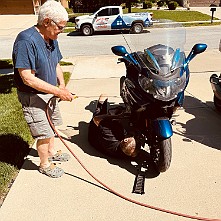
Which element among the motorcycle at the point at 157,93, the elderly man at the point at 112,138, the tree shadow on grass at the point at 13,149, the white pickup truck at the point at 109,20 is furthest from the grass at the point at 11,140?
the white pickup truck at the point at 109,20

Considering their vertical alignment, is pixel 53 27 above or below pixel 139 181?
above

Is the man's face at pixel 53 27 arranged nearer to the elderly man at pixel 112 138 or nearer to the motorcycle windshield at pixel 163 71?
the motorcycle windshield at pixel 163 71

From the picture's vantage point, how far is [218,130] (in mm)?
4520

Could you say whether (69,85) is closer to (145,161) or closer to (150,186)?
(145,161)

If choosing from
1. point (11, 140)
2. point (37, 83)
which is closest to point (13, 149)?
point (11, 140)

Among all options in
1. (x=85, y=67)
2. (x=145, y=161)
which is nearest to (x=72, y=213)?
(x=145, y=161)

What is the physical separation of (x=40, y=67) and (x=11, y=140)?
1.67 metres

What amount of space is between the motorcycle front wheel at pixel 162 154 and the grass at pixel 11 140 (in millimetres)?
1596

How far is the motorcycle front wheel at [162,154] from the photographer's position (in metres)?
3.31

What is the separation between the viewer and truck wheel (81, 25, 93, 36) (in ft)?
52.5

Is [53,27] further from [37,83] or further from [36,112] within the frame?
[36,112]

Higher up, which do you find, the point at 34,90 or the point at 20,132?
the point at 34,90

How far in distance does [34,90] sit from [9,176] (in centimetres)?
108

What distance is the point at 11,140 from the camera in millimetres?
4277
